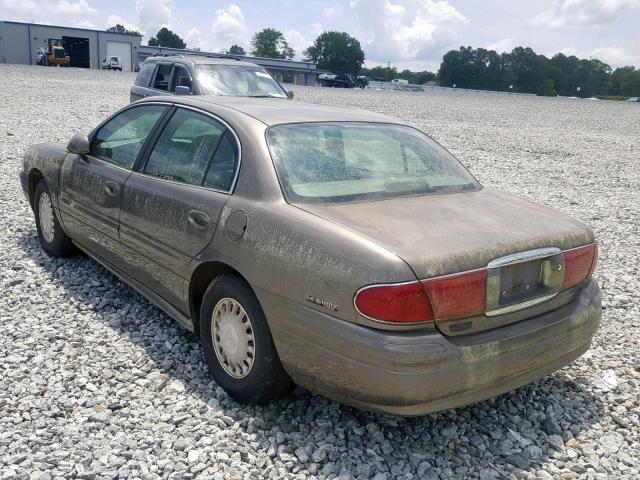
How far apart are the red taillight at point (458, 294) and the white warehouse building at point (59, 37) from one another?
241 feet

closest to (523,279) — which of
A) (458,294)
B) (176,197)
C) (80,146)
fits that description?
(458,294)

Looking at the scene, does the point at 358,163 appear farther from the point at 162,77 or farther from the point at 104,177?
the point at 162,77

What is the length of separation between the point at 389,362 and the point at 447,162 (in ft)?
5.99

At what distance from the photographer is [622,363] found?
3898 mm

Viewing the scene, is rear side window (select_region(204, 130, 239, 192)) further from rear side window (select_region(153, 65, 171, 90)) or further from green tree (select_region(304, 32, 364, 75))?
green tree (select_region(304, 32, 364, 75))

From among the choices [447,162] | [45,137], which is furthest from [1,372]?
[45,137]

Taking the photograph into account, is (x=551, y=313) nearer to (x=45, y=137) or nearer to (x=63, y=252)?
(x=63, y=252)

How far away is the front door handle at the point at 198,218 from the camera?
10.7ft

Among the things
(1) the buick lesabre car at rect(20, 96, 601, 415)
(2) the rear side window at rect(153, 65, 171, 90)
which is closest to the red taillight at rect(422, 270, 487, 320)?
(1) the buick lesabre car at rect(20, 96, 601, 415)

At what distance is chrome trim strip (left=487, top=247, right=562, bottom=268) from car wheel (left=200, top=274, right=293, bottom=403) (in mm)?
1109

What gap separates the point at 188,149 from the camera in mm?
3725

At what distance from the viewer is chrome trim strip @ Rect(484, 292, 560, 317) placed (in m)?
2.71

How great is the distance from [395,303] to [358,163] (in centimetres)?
120

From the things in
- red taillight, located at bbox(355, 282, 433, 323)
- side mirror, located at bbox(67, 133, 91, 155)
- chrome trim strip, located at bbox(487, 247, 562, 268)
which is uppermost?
side mirror, located at bbox(67, 133, 91, 155)
